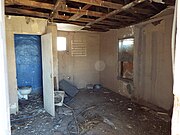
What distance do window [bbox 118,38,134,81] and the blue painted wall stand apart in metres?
2.77

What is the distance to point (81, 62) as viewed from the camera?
19.2 feet

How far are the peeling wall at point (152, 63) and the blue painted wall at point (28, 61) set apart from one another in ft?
9.18

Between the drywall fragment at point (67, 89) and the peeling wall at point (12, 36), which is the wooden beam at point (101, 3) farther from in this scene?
the drywall fragment at point (67, 89)

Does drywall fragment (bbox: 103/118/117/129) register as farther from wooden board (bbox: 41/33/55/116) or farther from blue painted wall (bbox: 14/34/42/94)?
blue painted wall (bbox: 14/34/42/94)

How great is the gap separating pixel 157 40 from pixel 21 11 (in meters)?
3.32

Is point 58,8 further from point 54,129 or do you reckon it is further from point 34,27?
point 54,129

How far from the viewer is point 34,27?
12.2 ft

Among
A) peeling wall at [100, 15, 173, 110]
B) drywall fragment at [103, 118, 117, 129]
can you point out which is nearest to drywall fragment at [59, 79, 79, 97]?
peeling wall at [100, 15, 173, 110]

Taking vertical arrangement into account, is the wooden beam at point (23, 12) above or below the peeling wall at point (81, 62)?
above

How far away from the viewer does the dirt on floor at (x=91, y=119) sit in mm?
2670

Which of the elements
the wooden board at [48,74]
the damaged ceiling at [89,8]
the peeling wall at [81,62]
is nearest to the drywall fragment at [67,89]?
the peeling wall at [81,62]

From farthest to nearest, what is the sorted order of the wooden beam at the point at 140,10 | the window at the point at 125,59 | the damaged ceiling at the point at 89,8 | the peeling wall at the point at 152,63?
the window at the point at 125,59 → the peeling wall at the point at 152,63 → the wooden beam at the point at 140,10 → the damaged ceiling at the point at 89,8

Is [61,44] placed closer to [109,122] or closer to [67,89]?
[67,89]

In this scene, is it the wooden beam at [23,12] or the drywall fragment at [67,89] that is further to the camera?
the drywall fragment at [67,89]
